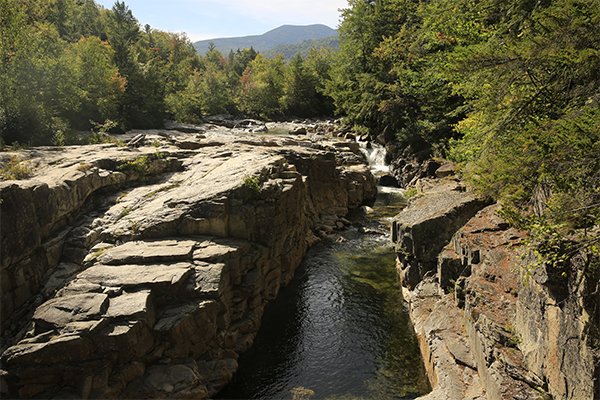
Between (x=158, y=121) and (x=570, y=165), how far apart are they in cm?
3495

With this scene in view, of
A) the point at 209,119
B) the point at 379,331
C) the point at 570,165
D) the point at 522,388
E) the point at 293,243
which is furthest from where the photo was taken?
the point at 209,119

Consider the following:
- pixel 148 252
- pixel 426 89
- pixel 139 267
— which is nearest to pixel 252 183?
pixel 148 252

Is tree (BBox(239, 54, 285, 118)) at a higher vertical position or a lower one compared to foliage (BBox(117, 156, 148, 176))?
higher

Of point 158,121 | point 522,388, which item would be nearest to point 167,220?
point 522,388

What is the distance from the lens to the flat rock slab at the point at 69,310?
764 cm

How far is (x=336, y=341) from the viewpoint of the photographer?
34.5 feet

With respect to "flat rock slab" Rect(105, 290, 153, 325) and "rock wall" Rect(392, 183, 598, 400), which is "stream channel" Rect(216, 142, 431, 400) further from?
"flat rock slab" Rect(105, 290, 153, 325)

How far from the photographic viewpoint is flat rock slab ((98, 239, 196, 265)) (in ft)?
31.8

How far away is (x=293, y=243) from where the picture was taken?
49.3 feet

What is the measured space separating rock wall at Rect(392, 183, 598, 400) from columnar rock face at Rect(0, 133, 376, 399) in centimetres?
535

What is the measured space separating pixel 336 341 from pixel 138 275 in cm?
619

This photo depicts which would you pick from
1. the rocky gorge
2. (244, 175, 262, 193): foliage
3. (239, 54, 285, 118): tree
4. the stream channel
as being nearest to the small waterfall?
the stream channel

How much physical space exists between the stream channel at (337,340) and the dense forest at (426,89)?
17.1ft

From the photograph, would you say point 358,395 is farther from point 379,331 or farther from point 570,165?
point 570,165
